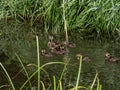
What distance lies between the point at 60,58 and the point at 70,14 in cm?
141

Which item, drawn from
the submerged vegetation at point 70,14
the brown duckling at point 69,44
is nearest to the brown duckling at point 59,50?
the brown duckling at point 69,44

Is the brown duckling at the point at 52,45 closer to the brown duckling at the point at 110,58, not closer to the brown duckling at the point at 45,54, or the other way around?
the brown duckling at the point at 45,54

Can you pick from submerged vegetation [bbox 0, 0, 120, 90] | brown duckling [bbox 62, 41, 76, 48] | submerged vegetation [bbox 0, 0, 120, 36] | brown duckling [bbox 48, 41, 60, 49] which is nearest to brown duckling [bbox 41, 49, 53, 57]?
submerged vegetation [bbox 0, 0, 120, 90]

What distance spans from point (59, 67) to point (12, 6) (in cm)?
267

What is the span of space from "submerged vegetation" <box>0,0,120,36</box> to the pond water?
0.80 feet

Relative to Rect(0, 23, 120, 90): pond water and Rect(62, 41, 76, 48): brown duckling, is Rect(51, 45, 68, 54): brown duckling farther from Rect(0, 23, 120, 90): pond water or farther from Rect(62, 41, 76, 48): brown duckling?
Rect(62, 41, 76, 48): brown duckling

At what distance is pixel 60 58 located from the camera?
562cm

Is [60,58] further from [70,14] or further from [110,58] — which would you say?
[70,14]

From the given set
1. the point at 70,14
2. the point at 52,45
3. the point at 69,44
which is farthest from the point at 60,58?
the point at 70,14

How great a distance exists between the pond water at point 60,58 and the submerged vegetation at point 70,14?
0.80ft

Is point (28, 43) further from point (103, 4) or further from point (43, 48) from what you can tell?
point (103, 4)

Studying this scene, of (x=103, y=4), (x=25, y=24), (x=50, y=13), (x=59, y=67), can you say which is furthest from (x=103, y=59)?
(x=25, y=24)

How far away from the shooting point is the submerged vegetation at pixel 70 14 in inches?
257

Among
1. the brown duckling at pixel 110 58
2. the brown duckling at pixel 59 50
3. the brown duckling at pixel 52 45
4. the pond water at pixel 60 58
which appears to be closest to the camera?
the pond water at pixel 60 58
